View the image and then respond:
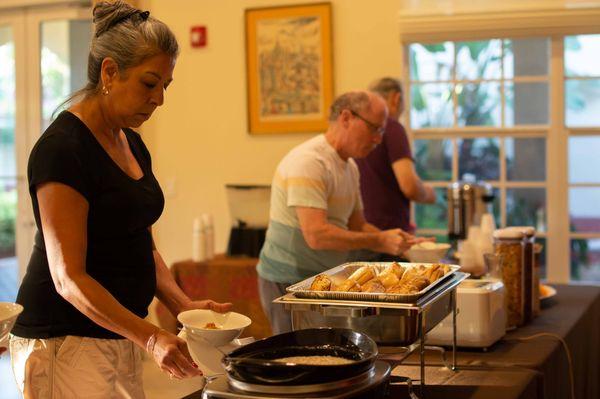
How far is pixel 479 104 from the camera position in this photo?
16.2 ft

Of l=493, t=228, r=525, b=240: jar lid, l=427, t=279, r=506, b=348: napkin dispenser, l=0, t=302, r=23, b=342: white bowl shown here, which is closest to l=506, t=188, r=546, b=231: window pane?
l=493, t=228, r=525, b=240: jar lid

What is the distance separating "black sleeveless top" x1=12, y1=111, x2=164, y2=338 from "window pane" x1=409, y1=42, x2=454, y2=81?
3325 millimetres

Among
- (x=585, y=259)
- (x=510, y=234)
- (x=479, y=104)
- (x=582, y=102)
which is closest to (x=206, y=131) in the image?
(x=479, y=104)

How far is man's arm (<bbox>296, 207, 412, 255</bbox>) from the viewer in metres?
2.78

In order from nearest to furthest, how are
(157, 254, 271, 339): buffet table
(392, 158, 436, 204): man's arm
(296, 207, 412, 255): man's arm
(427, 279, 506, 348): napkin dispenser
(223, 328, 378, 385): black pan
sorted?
(223, 328, 378, 385): black pan → (427, 279, 506, 348): napkin dispenser → (296, 207, 412, 255): man's arm → (392, 158, 436, 204): man's arm → (157, 254, 271, 339): buffet table

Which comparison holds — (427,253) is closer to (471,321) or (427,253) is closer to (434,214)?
(471,321)

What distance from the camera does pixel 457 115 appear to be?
4984mm

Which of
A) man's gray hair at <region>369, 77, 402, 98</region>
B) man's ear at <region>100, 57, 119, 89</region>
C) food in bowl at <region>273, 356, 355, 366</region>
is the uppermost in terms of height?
man's gray hair at <region>369, 77, 402, 98</region>

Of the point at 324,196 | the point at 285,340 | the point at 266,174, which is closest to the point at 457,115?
the point at 266,174

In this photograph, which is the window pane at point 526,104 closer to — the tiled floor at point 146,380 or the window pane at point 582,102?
the window pane at point 582,102

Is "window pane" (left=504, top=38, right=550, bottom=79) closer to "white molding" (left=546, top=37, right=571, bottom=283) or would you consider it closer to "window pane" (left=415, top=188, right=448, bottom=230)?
"white molding" (left=546, top=37, right=571, bottom=283)

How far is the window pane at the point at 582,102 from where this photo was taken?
4781mm

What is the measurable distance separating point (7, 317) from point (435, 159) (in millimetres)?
3762

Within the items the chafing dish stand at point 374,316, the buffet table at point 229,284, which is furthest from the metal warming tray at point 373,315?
the buffet table at point 229,284
